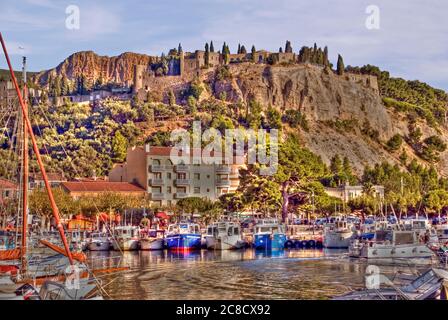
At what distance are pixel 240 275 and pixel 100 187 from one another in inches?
1662

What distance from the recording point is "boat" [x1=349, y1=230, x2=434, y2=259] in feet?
118

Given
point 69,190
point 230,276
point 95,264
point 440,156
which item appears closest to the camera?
point 230,276

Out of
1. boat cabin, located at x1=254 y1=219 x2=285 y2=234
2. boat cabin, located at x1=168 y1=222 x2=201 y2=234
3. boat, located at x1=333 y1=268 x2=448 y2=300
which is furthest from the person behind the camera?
boat cabin, located at x1=168 y1=222 x2=201 y2=234

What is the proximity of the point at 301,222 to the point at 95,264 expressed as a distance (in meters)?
35.3

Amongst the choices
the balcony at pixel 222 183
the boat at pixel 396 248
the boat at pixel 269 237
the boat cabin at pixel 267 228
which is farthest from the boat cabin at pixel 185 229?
the balcony at pixel 222 183

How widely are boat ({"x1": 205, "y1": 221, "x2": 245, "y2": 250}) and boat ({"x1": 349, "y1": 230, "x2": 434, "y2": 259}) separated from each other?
504 inches

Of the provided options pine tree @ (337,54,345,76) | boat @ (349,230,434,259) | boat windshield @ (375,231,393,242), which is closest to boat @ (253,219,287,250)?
boat windshield @ (375,231,393,242)

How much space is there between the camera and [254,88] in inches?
4808

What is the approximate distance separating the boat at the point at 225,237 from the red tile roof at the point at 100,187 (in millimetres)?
19945

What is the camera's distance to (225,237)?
161ft

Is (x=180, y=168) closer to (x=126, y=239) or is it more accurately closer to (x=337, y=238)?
(x=126, y=239)

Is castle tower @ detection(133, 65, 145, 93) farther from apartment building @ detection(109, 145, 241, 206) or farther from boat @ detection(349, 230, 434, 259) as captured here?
boat @ detection(349, 230, 434, 259)

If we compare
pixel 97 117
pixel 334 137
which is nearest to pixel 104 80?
pixel 97 117

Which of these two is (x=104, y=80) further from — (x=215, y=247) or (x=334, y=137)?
(x=215, y=247)
